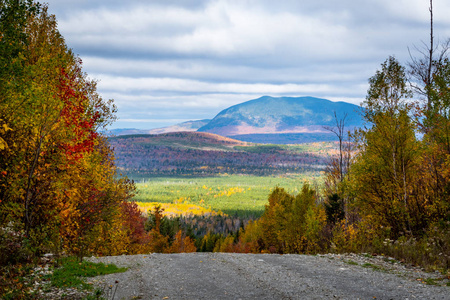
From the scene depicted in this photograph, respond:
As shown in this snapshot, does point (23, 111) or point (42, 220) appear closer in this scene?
point (23, 111)

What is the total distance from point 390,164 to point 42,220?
23572 millimetres

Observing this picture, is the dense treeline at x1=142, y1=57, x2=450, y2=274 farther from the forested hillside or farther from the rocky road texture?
the forested hillside

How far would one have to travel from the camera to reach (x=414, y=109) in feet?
89.3

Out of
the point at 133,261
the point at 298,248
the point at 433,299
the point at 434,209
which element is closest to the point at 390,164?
the point at 434,209

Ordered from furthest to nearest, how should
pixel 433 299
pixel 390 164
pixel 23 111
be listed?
pixel 390 164 < pixel 23 111 < pixel 433 299

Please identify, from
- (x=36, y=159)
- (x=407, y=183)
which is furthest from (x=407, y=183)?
(x=36, y=159)

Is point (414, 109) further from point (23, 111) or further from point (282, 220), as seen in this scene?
point (282, 220)

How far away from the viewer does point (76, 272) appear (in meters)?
15.5

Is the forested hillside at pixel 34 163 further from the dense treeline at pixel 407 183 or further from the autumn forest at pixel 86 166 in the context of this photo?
the dense treeline at pixel 407 183

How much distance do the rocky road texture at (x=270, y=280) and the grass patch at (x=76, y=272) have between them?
647 mm

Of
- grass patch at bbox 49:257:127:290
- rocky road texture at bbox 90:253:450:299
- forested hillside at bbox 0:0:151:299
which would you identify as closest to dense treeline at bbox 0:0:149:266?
forested hillside at bbox 0:0:151:299

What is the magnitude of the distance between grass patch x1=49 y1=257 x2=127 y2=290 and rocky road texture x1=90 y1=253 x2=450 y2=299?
647mm

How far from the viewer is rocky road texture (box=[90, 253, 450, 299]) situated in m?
12.5

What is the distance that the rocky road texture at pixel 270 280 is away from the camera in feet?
40.9
